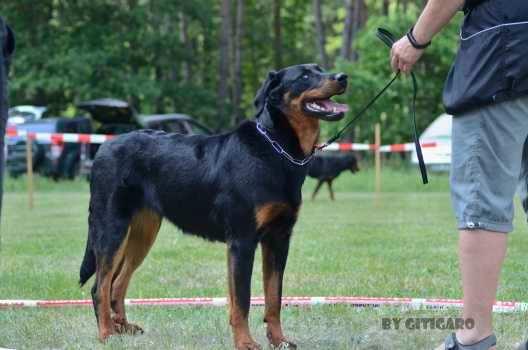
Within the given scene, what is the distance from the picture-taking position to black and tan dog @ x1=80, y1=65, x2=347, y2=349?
4684 mm

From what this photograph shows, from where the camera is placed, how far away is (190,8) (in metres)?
35.3

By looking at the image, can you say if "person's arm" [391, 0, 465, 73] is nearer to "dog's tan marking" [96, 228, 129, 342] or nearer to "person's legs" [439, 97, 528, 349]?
"person's legs" [439, 97, 528, 349]

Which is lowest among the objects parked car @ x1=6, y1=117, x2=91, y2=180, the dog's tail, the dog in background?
parked car @ x1=6, y1=117, x2=91, y2=180

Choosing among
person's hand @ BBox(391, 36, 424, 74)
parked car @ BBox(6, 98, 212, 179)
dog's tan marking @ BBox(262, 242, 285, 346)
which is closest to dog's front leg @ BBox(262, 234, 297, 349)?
dog's tan marking @ BBox(262, 242, 285, 346)

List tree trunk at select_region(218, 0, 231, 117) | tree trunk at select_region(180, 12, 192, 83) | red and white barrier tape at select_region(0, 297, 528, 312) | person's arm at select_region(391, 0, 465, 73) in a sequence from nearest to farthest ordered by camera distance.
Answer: person's arm at select_region(391, 0, 465, 73)
red and white barrier tape at select_region(0, 297, 528, 312)
tree trunk at select_region(218, 0, 231, 117)
tree trunk at select_region(180, 12, 192, 83)

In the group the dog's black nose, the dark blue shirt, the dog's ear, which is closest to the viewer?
the dark blue shirt

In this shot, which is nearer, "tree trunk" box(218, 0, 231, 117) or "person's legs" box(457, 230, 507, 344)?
"person's legs" box(457, 230, 507, 344)

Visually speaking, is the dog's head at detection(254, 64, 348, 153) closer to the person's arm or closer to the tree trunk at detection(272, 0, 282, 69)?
the person's arm

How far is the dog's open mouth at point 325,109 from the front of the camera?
15.4 feet

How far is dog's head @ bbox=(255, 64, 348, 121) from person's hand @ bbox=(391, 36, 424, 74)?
735 millimetres

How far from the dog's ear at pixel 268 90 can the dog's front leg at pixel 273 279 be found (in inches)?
29.9

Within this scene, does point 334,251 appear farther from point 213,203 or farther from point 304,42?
point 304,42

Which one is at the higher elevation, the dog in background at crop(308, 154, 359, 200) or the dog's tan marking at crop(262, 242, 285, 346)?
the dog's tan marking at crop(262, 242, 285, 346)

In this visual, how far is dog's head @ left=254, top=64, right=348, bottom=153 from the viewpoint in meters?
4.73
